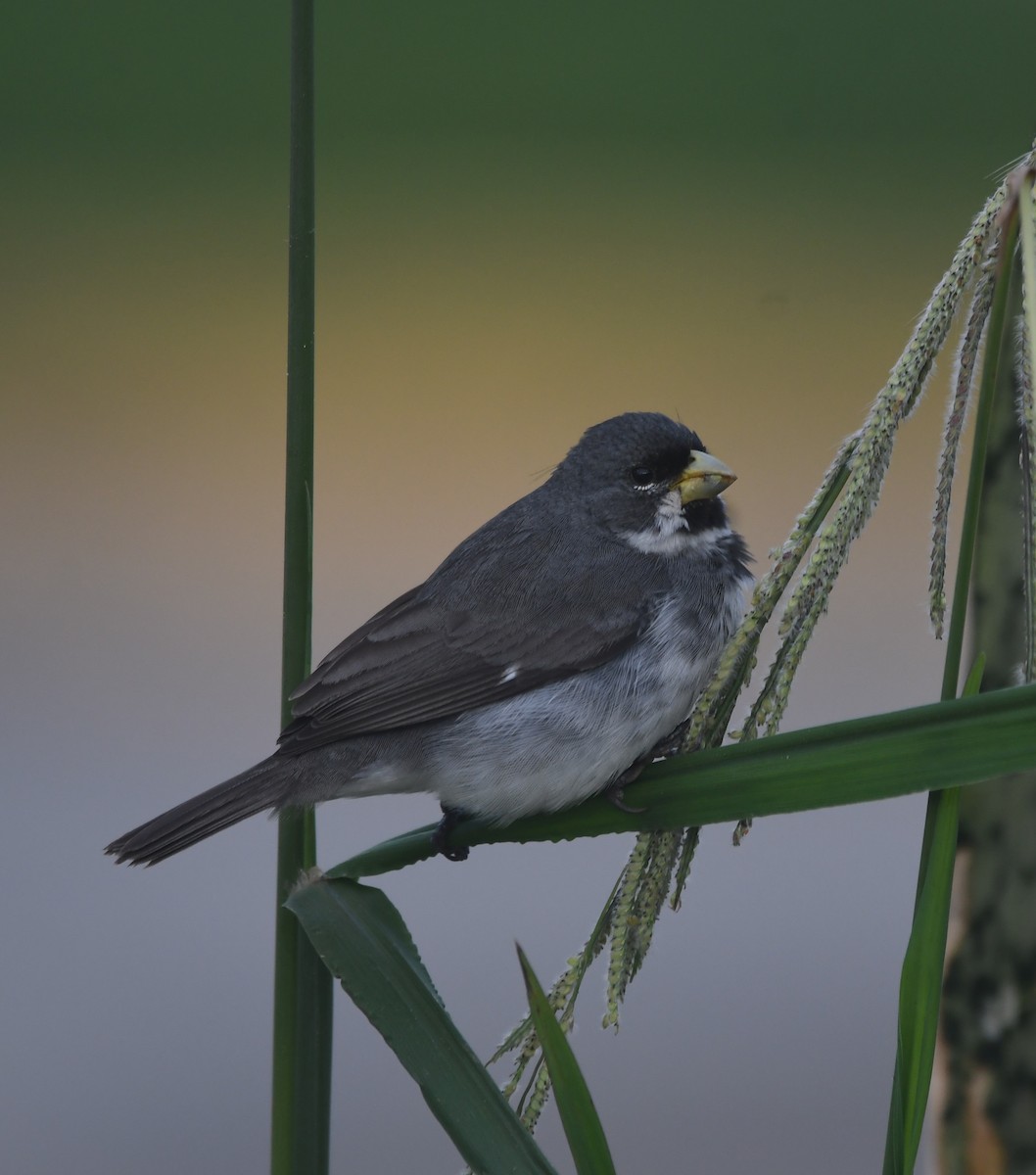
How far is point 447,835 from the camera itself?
1295mm

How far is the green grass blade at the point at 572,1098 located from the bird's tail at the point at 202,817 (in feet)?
2.07

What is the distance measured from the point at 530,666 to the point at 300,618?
62 cm

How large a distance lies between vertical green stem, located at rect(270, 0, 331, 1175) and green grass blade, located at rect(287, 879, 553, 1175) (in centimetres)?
4

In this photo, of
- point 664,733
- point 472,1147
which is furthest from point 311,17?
point 664,733

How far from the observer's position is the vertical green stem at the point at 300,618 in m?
0.95

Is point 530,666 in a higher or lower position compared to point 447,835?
higher

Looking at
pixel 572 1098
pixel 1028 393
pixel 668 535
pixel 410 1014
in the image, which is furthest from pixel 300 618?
pixel 668 535

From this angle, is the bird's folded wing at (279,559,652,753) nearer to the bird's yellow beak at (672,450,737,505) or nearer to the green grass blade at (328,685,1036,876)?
the bird's yellow beak at (672,450,737,505)

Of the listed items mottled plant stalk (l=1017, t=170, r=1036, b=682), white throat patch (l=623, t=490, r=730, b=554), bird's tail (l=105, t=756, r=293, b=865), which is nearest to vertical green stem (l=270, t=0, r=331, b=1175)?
bird's tail (l=105, t=756, r=293, b=865)

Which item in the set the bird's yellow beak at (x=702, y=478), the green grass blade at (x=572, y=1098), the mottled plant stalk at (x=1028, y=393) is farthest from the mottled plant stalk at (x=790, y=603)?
the bird's yellow beak at (x=702, y=478)

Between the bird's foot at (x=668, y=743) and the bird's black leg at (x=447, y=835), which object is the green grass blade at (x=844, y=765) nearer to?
the bird's black leg at (x=447, y=835)

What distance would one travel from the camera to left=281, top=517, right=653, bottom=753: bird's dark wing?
1.57 metres

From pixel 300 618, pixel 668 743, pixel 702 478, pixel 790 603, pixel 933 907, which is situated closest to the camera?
pixel 933 907

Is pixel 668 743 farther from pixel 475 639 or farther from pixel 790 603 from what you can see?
pixel 790 603
